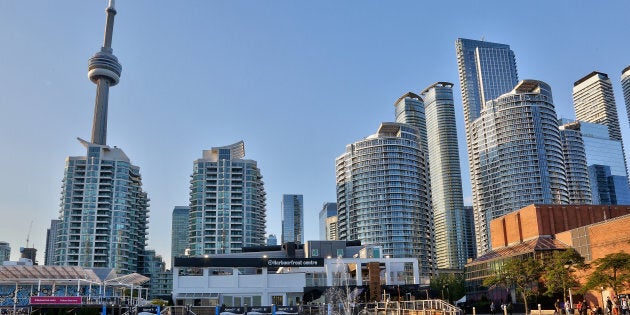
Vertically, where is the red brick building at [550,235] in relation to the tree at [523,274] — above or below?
above

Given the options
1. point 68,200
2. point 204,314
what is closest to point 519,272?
point 204,314

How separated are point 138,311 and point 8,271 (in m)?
15.0

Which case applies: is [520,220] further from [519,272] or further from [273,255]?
[273,255]

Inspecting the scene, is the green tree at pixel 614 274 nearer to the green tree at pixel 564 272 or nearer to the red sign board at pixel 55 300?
the green tree at pixel 564 272

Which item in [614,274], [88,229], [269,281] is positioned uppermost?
[88,229]

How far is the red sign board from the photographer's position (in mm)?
60406

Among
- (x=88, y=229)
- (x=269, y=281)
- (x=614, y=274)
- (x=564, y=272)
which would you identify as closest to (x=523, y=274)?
(x=564, y=272)

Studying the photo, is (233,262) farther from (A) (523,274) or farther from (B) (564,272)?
(B) (564,272)

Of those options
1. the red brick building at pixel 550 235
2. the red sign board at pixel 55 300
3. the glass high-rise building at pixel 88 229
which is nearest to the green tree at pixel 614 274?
the red brick building at pixel 550 235

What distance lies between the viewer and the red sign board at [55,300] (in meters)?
60.4

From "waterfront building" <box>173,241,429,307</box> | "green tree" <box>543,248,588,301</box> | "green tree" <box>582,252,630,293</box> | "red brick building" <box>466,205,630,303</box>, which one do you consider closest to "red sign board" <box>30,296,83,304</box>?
"waterfront building" <box>173,241,429,307</box>

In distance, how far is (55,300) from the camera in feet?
201

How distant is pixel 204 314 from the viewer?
229 feet

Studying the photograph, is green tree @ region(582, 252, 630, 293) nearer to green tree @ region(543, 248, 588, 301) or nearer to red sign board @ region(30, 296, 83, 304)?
green tree @ region(543, 248, 588, 301)
